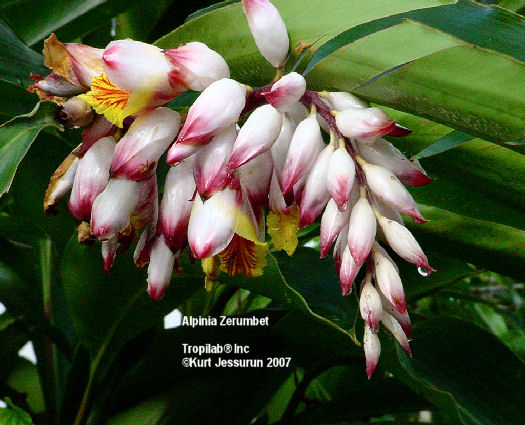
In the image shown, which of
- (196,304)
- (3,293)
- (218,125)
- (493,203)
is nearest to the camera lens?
(218,125)

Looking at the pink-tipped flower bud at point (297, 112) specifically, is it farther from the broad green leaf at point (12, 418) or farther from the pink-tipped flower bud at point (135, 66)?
the broad green leaf at point (12, 418)

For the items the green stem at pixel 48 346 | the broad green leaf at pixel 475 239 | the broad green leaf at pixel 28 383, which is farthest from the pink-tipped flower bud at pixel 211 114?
the broad green leaf at pixel 28 383

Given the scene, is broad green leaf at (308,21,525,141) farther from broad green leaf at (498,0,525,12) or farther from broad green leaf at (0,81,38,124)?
broad green leaf at (498,0,525,12)

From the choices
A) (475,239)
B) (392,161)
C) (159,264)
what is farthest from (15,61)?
(475,239)

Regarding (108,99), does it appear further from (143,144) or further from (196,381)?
(196,381)

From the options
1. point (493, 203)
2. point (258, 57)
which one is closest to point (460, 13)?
point (258, 57)

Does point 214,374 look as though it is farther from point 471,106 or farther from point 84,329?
point 471,106
